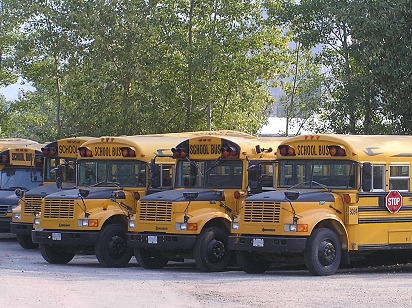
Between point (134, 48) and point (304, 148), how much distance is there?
63.1 feet

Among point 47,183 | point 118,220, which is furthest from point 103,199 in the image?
point 47,183

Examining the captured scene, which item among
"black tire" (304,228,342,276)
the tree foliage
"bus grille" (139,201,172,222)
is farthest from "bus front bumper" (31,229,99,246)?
the tree foliage

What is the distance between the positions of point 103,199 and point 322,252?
474cm

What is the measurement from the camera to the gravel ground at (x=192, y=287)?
1263 centimetres

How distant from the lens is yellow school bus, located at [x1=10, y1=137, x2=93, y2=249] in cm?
2205

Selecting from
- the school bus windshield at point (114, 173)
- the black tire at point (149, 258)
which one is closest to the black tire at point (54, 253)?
the school bus windshield at point (114, 173)

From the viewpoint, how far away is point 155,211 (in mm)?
17891

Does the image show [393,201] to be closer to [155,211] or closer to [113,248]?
[155,211]

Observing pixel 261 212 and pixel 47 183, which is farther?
pixel 47 183

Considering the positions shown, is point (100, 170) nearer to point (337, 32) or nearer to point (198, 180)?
point (198, 180)

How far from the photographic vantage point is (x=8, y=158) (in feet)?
85.1

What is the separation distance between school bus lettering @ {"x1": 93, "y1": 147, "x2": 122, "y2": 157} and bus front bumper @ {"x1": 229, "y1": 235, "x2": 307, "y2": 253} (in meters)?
3.95

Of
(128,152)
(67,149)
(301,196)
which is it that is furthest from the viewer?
(67,149)

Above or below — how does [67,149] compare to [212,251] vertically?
above
